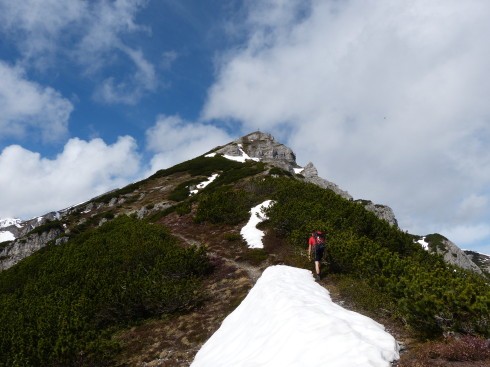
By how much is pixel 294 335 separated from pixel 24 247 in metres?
51.5

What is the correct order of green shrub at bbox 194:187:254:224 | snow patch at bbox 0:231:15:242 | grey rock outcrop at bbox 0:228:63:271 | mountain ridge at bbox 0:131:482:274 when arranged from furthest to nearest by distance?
snow patch at bbox 0:231:15:242 → mountain ridge at bbox 0:131:482:274 → grey rock outcrop at bbox 0:228:63:271 → green shrub at bbox 194:187:254:224

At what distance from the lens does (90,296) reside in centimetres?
1298

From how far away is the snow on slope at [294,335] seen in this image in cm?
483

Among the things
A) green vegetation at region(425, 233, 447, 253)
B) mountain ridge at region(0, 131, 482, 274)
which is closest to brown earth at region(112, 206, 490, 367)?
mountain ridge at region(0, 131, 482, 274)

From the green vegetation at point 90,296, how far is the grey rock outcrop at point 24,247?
26227 mm

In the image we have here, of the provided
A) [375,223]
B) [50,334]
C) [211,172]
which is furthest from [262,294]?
[211,172]

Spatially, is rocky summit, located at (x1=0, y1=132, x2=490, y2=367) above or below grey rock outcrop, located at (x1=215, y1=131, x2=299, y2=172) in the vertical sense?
below

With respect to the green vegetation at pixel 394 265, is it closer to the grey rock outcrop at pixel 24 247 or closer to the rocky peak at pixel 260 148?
the grey rock outcrop at pixel 24 247

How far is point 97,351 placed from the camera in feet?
28.8

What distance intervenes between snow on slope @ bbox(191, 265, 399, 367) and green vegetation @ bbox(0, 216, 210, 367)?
138 inches

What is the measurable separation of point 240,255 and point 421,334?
1233 centimetres

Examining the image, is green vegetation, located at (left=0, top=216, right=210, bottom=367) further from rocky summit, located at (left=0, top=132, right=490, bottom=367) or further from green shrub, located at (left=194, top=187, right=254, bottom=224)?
green shrub, located at (left=194, top=187, right=254, bottom=224)

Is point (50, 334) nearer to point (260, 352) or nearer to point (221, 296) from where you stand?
point (221, 296)

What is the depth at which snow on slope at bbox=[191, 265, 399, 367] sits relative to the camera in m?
4.83
